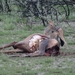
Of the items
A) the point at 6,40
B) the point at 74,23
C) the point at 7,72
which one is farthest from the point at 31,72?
the point at 74,23

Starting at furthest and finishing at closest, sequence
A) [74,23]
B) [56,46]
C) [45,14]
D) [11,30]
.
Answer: [74,23]
[11,30]
[56,46]
[45,14]

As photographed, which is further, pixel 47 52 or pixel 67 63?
pixel 47 52

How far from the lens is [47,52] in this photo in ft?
25.2

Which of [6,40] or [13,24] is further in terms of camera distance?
[13,24]

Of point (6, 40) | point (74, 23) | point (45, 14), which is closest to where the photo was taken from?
point (45, 14)

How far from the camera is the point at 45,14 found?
6770mm

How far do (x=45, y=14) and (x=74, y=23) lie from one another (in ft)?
21.1

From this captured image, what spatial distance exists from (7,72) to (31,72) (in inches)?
15.3

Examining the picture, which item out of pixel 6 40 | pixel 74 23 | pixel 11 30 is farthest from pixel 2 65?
pixel 74 23

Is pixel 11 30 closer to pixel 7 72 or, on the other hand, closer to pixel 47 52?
pixel 47 52

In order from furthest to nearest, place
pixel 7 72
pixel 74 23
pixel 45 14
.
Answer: pixel 74 23 → pixel 45 14 → pixel 7 72

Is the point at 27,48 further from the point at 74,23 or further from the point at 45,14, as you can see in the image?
the point at 74,23

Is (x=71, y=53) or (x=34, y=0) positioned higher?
(x=34, y=0)

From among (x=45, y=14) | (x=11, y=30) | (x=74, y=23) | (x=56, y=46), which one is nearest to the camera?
(x=45, y=14)
